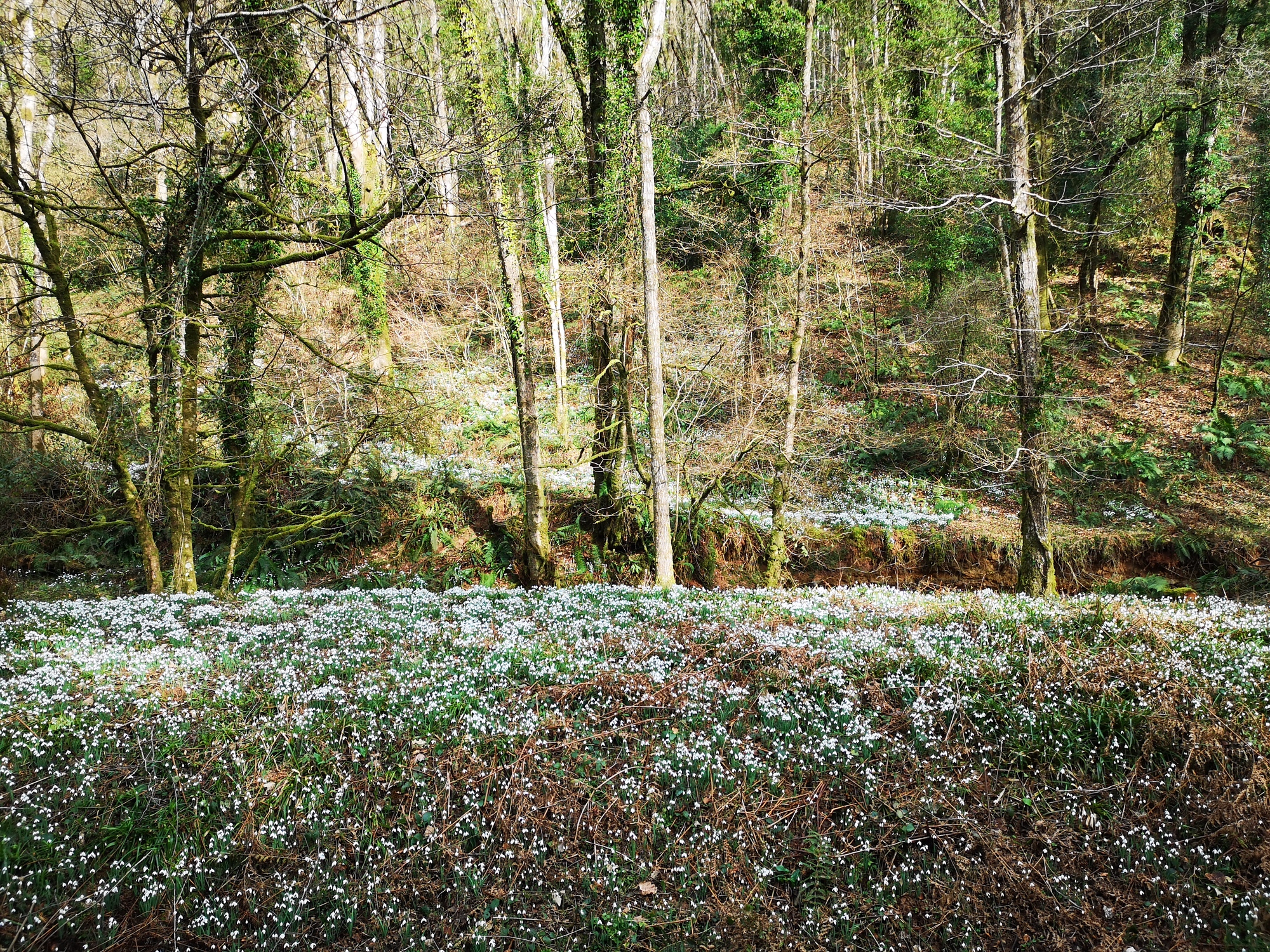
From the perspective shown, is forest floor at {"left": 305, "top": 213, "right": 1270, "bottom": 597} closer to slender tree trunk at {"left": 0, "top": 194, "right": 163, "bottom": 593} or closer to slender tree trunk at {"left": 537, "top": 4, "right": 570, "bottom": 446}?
slender tree trunk at {"left": 537, "top": 4, "right": 570, "bottom": 446}

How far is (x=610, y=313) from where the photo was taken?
44.8 feet

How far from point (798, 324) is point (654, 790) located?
11.2 meters

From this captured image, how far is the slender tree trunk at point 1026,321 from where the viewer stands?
9414 millimetres

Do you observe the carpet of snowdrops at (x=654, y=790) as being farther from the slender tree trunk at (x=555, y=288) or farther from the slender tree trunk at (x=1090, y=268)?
the slender tree trunk at (x=1090, y=268)

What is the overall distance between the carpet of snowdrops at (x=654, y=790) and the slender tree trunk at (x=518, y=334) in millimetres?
7022

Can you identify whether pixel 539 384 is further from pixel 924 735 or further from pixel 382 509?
pixel 924 735

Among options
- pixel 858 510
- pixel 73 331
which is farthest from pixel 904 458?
pixel 73 331

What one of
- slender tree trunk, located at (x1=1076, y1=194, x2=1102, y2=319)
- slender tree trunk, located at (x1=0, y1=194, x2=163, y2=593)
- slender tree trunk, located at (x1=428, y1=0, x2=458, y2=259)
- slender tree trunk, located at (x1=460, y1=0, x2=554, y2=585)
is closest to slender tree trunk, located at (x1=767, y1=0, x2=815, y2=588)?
slender tree trunk, located at (x1=460, y1=0, x2=554, y2=585)

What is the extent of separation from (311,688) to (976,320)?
17.3m

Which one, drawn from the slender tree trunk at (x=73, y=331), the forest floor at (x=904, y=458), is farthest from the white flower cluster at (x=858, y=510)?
the slender tree trunk at (x=73, y=331)

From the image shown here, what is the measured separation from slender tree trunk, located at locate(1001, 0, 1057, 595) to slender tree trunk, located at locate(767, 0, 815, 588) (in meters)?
3.83

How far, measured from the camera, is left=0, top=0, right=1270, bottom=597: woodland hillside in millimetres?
8750

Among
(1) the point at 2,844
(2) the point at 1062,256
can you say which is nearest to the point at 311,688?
(1) the point at 2,844

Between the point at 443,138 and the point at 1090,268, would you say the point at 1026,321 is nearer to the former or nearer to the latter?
the point at 443,138
